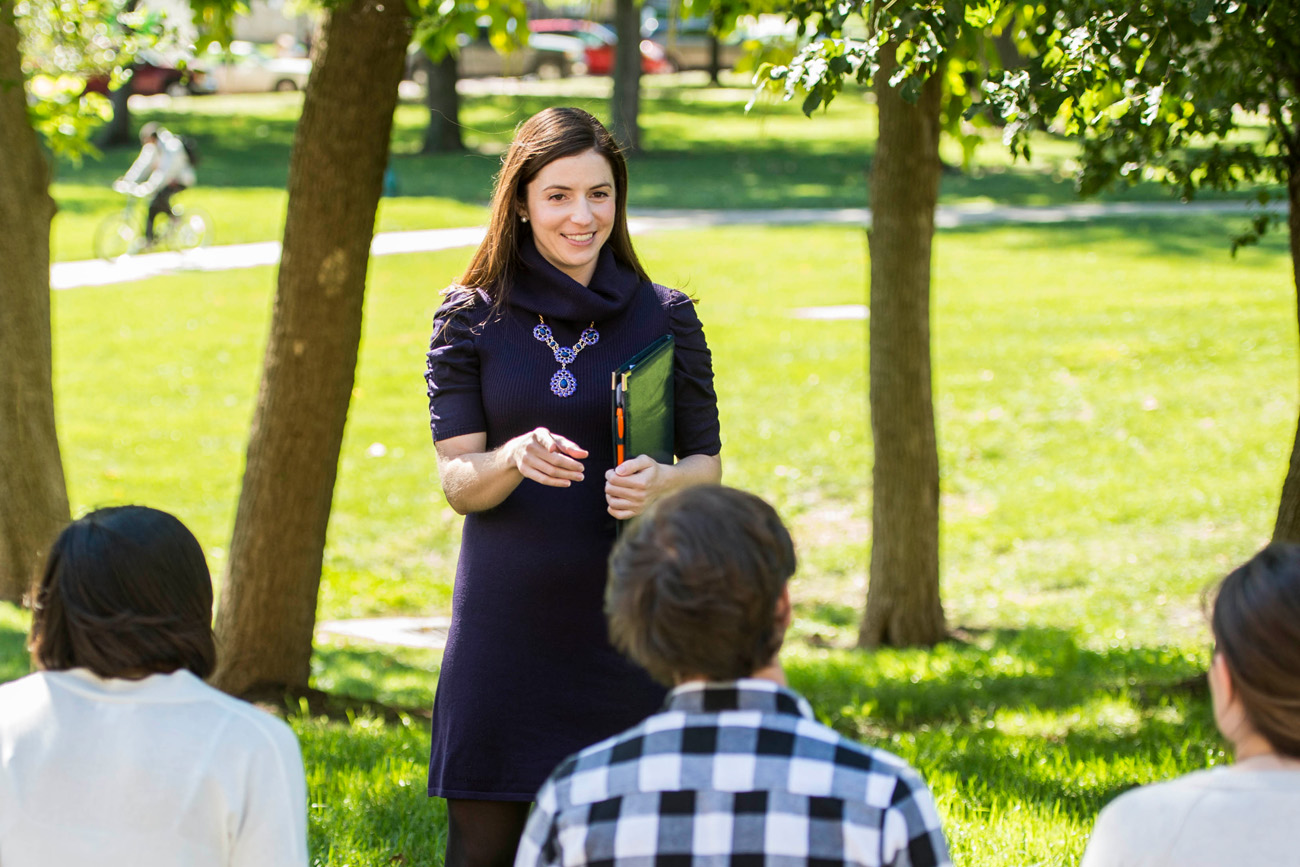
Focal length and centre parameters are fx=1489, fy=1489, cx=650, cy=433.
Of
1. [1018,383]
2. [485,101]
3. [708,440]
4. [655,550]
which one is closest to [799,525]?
[1018,383]

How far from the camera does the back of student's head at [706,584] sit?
6.14 ft

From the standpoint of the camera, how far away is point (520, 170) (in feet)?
9.86

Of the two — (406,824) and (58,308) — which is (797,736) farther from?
(58,308)

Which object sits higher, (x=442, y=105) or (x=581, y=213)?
(x=442, y=105)

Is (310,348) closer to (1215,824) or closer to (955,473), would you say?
(1215,824)

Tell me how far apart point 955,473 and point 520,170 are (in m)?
9.97

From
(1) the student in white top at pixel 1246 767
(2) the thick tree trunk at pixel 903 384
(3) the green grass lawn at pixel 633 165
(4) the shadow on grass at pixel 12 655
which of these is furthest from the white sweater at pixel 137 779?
(3) the green grass lawn at pixel 633 165

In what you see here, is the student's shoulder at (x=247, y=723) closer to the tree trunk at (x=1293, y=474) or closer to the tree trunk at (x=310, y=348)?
the tree trunk at (x=310, y=348)

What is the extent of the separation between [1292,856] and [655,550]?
0.85 meters

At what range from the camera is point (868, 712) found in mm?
6113

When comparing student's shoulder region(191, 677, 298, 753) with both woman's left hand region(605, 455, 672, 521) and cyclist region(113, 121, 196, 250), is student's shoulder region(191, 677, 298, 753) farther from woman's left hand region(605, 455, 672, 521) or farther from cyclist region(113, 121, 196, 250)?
cyclist region(113, 121, 196, 250)

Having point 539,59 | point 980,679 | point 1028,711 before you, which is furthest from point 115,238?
point 539,59

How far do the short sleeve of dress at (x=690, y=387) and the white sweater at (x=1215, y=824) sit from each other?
1379 millimetres

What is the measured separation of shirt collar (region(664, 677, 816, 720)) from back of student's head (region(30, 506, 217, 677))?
703mm
